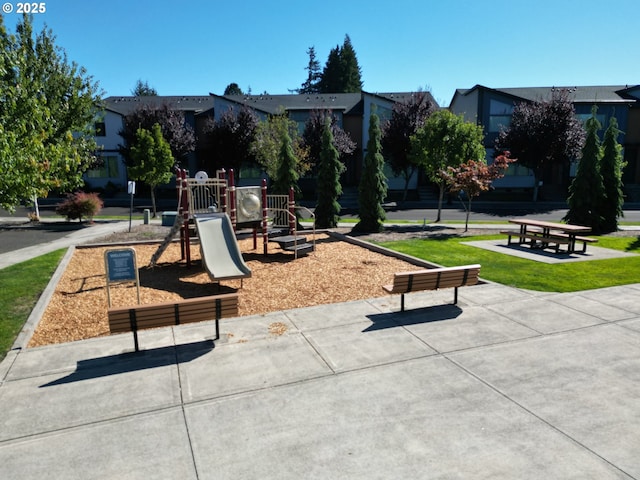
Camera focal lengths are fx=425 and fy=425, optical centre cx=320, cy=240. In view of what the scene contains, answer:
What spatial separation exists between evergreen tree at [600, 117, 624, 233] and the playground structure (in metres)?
15.7

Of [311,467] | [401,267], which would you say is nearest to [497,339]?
[311,467]

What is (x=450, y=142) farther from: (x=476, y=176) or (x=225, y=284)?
(x=225, y=284)

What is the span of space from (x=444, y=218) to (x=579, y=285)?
63.2ft

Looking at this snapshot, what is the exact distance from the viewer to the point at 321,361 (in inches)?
249

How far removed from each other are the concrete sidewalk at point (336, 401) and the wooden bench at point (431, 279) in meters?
0.63

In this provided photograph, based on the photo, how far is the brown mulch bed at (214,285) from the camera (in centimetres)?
829

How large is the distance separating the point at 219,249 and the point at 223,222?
1.04m

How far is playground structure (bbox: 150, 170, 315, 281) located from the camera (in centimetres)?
1084

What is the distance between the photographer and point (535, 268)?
470 inches

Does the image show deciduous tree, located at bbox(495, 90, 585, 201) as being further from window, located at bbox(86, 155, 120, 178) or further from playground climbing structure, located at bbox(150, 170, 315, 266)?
window, located at bbox(86, 155, 120, 178)

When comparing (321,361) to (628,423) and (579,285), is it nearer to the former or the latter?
(628,423)

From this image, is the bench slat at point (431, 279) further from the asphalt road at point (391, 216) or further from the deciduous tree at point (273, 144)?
the deciduous tree at point (273, 144)

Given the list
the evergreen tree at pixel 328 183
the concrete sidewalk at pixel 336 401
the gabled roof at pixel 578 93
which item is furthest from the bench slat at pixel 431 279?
the gabled roof at pixel 578 93

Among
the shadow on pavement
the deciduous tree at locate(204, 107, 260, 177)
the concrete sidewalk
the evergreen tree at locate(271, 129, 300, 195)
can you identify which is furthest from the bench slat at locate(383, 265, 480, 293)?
the deciduous tree at locate(204, 107, 260, 177)
